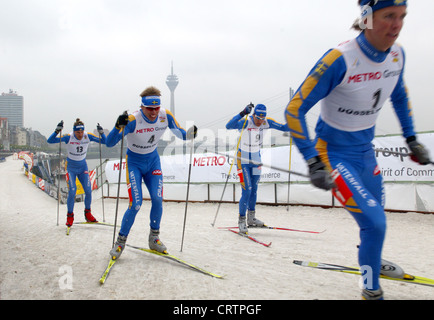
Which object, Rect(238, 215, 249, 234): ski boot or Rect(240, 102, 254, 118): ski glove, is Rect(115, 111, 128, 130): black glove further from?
Rect(238, 215, 249, 234): ski boot

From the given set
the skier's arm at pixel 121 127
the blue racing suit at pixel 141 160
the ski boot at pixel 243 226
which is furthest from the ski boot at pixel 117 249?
the ski boot at pixel 243 226

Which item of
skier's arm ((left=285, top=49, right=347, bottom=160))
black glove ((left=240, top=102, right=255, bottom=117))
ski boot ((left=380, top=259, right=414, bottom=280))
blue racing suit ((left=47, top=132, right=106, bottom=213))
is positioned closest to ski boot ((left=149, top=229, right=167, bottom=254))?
ski boot ((left=380, top=259, right=414, bottom=280))

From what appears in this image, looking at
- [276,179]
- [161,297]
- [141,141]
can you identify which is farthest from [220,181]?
[161,297]

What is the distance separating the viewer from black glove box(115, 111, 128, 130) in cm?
504

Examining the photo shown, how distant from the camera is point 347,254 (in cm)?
600

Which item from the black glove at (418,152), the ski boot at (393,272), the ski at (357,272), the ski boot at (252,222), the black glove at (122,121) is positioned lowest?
the ski boot at (252,222)

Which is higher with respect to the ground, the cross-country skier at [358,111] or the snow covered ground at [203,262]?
the cross-country skier at [358,111]

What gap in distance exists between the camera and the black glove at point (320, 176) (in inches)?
102

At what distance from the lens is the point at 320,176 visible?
2588mm

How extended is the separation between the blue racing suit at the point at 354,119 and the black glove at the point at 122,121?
2996 millimetres

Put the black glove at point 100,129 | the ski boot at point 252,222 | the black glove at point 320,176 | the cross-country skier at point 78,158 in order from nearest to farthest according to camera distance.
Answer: the black glove at point 320,176 < the ski boot at point 252,222 < the black glove at point 100,129 < the cross-country skier at point 78,158

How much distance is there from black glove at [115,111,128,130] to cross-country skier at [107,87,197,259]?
0.18 ft

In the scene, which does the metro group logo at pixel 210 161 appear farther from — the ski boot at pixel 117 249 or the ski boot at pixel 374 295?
the ski boot at pixel 374 295
